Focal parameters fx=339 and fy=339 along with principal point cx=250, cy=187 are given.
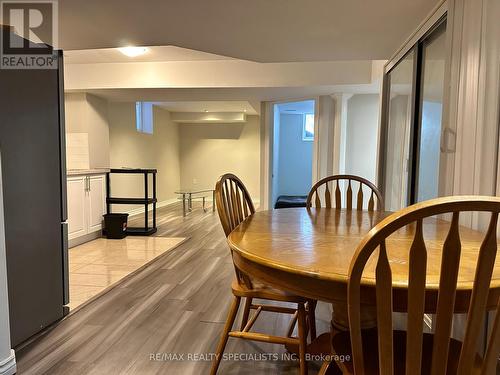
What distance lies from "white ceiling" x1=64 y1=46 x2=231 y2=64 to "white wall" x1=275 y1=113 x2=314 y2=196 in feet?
12.5

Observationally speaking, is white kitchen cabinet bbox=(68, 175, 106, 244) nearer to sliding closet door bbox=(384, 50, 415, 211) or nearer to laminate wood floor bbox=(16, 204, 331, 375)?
laminate wood floor bbox=(16, 204, 331, 375)

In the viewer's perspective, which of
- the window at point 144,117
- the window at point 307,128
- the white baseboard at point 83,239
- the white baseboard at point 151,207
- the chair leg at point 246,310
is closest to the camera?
the chair leg at point 246,310

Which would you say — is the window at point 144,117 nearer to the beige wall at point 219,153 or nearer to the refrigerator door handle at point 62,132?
the beige wall at point 219,153

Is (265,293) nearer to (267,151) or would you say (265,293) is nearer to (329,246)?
(329,246)

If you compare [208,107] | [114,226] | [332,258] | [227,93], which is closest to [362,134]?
[227,93]

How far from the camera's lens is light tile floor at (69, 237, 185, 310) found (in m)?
2.74

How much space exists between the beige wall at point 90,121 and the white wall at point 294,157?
3.96 m

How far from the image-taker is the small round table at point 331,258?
81cm

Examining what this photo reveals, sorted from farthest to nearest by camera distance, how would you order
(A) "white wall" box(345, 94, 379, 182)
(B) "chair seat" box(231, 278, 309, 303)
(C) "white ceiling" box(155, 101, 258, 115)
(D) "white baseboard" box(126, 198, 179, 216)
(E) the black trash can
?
(C) "white ceiling" box(155, 101, 258, 115)
(D) "white baseboard" box(126, 198, 179, 216)
(A) "white wall" box(345, 94, 379, 182)
(E) the black trash can
(B) "chair seat" box(231, 278, 309, 303)

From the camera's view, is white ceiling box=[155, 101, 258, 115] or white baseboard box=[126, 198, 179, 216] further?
white ceiling box=[155, 101, 258, 115]

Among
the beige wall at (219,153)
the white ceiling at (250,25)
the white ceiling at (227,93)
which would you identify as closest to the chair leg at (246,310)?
the white ceiling at (250,25)

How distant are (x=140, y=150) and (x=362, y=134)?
167 inches

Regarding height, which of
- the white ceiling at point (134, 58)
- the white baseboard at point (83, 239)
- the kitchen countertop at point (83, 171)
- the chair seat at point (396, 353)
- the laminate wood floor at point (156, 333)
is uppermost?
the white ceiling at point (134, 58)

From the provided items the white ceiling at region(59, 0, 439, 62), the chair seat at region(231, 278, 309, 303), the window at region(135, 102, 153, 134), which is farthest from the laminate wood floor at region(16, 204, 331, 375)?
the window at region(135, 102, 153, 134)
